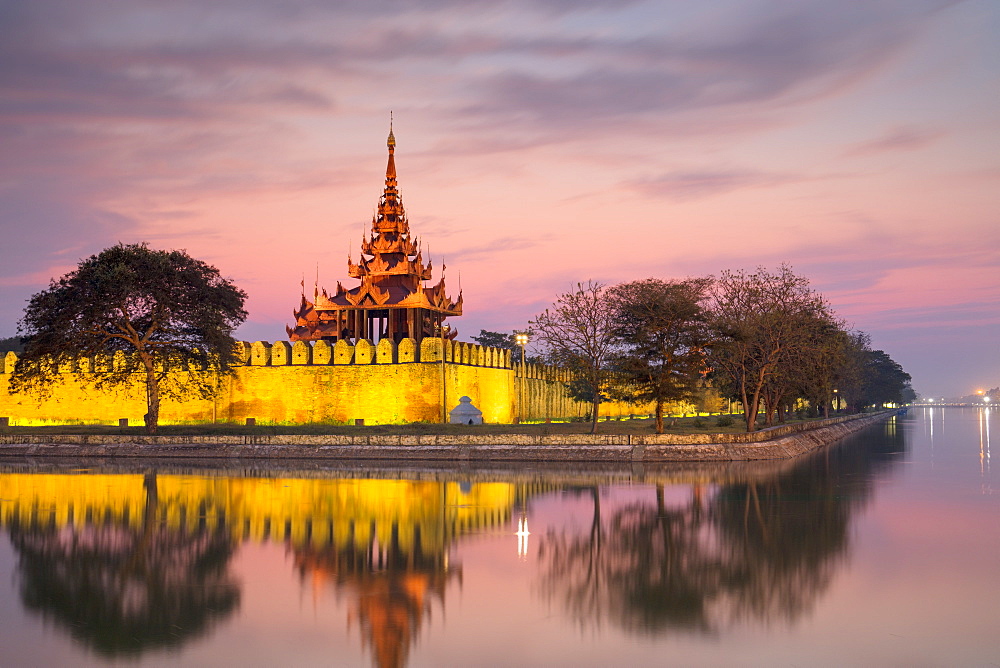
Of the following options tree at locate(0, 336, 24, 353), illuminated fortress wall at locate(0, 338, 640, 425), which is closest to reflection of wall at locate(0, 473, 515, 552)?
illuminated fortress wall at locate(0, 338, 640, 425)

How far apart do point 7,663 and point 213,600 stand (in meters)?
2.67

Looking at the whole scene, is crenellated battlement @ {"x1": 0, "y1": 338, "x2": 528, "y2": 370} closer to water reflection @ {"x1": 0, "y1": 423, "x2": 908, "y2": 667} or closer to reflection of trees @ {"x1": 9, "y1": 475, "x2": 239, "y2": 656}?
water reflection @ {"x1": 0, "y1": 423, "x2": 908, "y2": 667}

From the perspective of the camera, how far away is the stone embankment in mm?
32594

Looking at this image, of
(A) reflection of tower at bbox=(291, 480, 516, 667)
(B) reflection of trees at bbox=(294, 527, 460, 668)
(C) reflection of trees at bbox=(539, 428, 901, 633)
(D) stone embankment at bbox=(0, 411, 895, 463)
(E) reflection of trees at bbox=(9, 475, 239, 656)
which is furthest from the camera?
(D) stone embankment at bbox=(0, 411, 895, 463)

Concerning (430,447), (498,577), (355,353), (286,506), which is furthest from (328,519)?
(355,353)

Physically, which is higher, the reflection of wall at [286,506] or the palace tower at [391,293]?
the palace tower at [391,293]

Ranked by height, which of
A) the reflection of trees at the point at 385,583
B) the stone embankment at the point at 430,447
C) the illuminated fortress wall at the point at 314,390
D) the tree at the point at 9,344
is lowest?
the reflection of trees at the point at 385,583

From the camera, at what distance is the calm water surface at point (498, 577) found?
9281 mm

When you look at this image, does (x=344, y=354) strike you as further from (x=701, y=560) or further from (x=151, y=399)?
(x=701, y=560)

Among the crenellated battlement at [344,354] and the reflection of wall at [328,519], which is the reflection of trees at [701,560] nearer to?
the reflection of wall at [328,519]

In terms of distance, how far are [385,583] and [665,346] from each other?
90.6 ft

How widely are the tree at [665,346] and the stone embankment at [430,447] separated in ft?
12.1

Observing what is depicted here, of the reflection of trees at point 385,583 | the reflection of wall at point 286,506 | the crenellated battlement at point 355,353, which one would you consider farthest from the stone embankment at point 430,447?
the reflection of trees at point 385,583

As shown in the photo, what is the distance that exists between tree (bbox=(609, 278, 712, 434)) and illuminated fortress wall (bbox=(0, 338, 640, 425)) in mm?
9425
